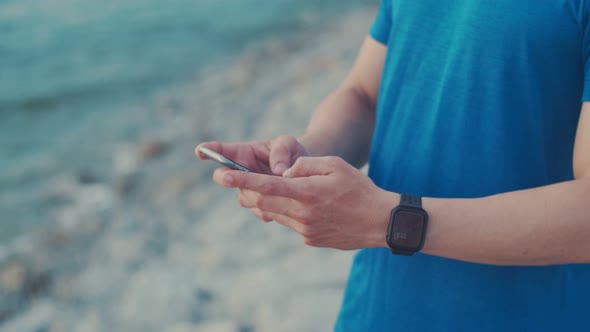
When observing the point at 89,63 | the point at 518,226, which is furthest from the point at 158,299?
the point at 89,63

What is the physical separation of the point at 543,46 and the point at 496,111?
167 mm

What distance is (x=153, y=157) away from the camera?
5.71 metres

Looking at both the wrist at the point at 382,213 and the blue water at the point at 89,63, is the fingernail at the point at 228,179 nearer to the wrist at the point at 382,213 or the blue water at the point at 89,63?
the wrist at the point at 382,213

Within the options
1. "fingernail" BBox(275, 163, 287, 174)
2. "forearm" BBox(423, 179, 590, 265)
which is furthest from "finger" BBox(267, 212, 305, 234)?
"forearm" BBox(423, 179, 590, 265)

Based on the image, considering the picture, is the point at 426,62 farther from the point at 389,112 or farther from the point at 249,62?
the point at 249,62

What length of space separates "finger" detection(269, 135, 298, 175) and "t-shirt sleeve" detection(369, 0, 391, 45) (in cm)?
39

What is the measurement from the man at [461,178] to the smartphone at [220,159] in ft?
0.16

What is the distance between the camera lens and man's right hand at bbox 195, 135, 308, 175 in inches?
52.7

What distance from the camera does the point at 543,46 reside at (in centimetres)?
111

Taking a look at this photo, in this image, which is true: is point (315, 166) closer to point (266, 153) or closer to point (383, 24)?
point (266, 153)

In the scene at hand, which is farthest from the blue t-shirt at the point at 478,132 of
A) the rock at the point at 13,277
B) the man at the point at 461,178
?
the rock at the point at 13,277

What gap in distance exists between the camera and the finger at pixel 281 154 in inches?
51.7

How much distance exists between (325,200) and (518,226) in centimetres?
38

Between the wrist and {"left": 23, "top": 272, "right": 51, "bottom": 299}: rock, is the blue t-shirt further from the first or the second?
{"left": 23, "top": 272, "right": 51, "bottom": 299}: rock
